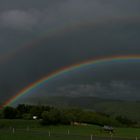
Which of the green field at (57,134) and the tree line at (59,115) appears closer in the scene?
the green field at (57,134)

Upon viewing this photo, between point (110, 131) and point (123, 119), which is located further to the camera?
point (123, 119)

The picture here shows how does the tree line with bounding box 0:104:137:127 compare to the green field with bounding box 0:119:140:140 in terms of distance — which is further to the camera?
the tree line with bounding box 0:104:137:127

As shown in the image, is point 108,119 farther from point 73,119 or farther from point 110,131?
point 110,131

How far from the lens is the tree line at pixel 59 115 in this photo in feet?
376

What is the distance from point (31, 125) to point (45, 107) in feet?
132

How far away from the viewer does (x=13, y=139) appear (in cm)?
4616

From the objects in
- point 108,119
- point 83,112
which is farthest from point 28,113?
point 108,119

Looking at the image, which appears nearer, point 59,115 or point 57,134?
point 57,134

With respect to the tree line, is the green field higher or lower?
lower

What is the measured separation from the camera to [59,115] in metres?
115

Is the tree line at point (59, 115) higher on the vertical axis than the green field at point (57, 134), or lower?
higher

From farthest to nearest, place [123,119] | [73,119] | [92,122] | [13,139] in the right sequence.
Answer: [123,119]
[92,122]
[73,119]
[13,139]

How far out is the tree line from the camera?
11469 cm

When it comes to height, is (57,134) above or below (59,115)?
below
